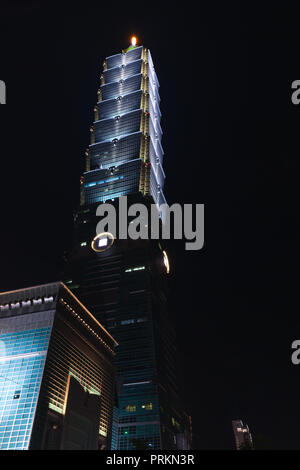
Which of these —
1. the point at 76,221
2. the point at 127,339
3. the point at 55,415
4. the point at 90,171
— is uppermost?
the point at 90,171

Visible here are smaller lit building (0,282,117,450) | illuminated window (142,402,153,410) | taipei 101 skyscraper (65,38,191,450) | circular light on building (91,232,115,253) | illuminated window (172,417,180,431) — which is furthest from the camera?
circular light on building (91,232,115,253)

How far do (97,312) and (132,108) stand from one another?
107m

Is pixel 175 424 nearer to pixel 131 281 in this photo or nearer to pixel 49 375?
pixel 131 281

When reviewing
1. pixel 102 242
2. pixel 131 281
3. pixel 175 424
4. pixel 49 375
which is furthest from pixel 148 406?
pixel 102 242

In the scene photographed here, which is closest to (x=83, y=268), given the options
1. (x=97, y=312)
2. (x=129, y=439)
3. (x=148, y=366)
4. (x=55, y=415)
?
(x=97, y=312)

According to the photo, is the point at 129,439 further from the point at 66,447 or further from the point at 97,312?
the point at 66,447

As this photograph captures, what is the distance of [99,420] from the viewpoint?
77.1 metres

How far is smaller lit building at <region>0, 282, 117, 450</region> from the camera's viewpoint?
197 feet

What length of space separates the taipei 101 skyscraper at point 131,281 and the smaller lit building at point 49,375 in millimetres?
11861

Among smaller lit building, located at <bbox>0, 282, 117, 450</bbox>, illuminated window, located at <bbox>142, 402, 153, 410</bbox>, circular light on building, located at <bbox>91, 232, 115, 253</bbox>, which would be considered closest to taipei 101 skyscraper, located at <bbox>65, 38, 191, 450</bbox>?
illuminated window, located at <bbox>142, 402, 153, 410</bbox>

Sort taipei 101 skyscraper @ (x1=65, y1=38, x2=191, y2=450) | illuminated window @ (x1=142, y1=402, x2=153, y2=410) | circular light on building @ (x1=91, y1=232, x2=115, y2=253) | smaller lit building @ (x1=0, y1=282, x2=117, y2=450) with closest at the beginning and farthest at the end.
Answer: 1. smaller lit building @ (x1=0, y1=282, x2=117, y2=450)
2. illuminated window @ (x1=142, y1=402, x2=153, y2=410)
3. taipei 101 skyscraper @ (x1=65, y1=38, x2=191, y2=450)
4. circular light on building @ (x1=91, y1=232, x2=115, y2=253)

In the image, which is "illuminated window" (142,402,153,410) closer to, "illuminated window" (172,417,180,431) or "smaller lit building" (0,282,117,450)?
"illuminated window" (172,417,180,431)

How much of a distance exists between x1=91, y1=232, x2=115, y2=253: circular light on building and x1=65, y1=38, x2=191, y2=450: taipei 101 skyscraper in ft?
1.36
